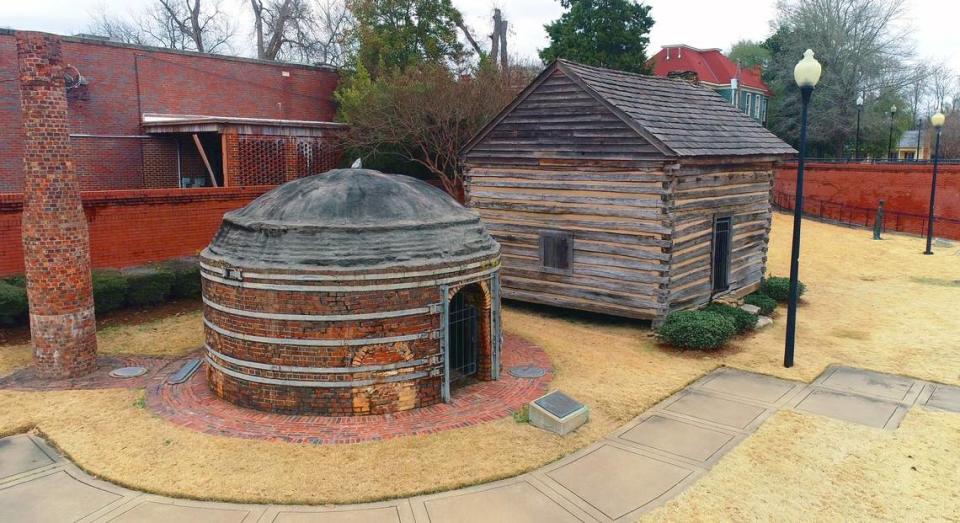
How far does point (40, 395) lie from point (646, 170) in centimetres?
1217

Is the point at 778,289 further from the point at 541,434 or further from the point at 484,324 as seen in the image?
the point at 541,434

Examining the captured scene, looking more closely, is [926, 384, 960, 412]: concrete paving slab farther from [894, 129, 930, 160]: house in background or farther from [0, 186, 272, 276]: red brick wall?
[894, 129, 930, 160]: house in background

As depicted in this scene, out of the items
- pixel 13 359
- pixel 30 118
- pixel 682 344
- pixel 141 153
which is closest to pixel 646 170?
pixel 682 344

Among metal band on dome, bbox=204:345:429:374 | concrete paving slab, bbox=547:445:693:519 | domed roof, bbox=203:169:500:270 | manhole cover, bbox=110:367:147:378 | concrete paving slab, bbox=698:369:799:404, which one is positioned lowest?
concrete paving slab, bbox=547:445:693:519

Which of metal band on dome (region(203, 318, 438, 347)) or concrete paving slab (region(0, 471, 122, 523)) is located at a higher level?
metal band on dome (region(203, 318, 438, 347))

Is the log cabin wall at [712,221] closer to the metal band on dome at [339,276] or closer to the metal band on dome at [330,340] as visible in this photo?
the metal band on dome at [339,276]

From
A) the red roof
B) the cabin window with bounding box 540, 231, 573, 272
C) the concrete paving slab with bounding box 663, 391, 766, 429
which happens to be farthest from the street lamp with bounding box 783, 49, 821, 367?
the red roof

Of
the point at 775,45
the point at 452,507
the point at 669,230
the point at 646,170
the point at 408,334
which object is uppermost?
the point at 775,45

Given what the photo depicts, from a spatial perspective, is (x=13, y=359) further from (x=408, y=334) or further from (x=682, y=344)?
(x=682, y=344)

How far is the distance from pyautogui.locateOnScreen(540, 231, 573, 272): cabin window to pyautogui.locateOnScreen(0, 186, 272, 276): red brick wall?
348 inches

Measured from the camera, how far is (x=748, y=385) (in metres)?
11.5

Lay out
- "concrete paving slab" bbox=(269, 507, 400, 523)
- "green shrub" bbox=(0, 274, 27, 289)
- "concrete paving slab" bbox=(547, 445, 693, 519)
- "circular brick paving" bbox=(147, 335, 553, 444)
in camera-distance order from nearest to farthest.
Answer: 1. "concrete paving slab" bbox=(269, 507, 400, 523)
2. "concrete paving slab" bbox=(547, 445, 693, 519)
3. "circular brick paving" bbox=(147, 335, 553, 444)
4. "green shrub" bbox=(0, 274, 27, 289)

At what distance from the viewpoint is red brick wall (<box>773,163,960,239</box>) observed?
2939 centimetres

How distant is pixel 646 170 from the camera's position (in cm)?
1446
